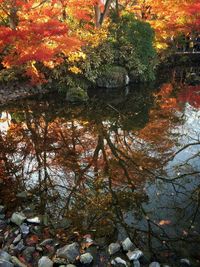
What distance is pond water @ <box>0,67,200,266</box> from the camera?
7.82 meters

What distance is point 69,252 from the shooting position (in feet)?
21.6

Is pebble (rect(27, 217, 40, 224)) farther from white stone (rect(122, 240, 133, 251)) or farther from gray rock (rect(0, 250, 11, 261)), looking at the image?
white stone (rect(122, 240, 133, 251))

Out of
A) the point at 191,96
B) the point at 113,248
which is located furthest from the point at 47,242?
the point at 191,96

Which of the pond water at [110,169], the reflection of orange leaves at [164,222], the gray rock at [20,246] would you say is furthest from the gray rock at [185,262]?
the gray rock at [20,246]

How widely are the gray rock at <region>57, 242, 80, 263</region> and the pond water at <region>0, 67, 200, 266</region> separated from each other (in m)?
0.84

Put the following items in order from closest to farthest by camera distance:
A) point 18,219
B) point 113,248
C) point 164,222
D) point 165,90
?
point 113,248 → point 18,219 → point 164,222 → point 165,90

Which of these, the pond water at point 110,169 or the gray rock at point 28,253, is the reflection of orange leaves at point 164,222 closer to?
the pond water at point 110,169

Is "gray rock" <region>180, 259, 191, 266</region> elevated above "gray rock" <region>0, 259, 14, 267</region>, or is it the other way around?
"gray rock" <region>0, 259, 14, 267</region>

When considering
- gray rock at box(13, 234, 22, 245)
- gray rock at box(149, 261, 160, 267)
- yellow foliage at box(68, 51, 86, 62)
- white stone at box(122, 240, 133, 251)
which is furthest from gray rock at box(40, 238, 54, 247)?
yellow foliage at box(68, 51, 86, 62)

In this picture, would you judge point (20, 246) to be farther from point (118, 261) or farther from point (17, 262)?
point (118, 261)

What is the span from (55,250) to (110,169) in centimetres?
426

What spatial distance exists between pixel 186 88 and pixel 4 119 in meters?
13.3

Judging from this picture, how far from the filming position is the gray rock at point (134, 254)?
260 inches

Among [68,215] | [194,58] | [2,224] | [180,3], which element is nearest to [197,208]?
[68,215]
